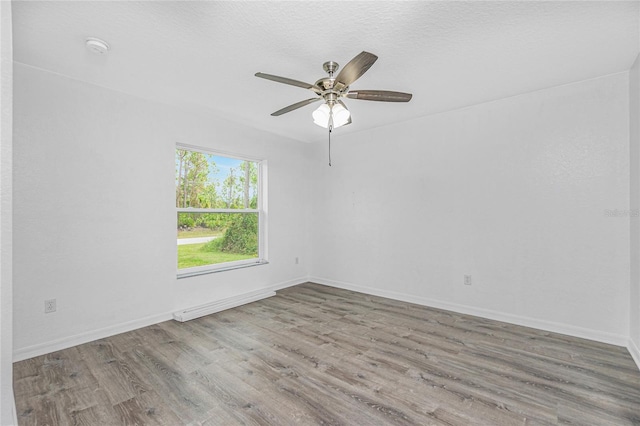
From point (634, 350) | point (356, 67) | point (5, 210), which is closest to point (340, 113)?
point (356, 67)

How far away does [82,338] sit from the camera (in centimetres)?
286

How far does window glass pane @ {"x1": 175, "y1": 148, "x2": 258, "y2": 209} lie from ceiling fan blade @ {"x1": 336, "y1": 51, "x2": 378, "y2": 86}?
2.52m

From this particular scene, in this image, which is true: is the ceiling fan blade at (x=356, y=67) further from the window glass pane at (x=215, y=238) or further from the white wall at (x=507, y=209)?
the window glass pane at (x=215, y=238)

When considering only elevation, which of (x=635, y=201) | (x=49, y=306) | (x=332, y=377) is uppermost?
(x=635, y=201)

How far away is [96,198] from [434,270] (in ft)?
13.2

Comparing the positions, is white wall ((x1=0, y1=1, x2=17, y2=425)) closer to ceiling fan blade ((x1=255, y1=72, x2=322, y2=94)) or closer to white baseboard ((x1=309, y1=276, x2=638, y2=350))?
ceiling fan blade ((x1=255, y1=72, x2=322, y2=94))

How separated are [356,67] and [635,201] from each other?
2831 mm

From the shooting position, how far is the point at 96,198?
2.99 meters

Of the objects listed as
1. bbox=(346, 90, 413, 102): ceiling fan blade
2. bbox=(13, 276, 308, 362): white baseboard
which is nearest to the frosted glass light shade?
bbox=(346, 90, 413, 102): ceiling fan blade

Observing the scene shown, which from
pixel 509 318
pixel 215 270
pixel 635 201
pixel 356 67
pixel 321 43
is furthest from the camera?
pixel 215 270

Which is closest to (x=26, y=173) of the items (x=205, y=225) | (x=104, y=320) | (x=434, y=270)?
(x=104, y=320)

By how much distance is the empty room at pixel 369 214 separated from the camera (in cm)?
A: 195

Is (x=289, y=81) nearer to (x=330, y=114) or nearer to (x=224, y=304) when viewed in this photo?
(x=330, y=114)

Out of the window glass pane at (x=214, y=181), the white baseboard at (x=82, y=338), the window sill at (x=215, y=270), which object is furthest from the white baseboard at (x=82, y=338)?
the window glass pane at (x=214, y=181)
